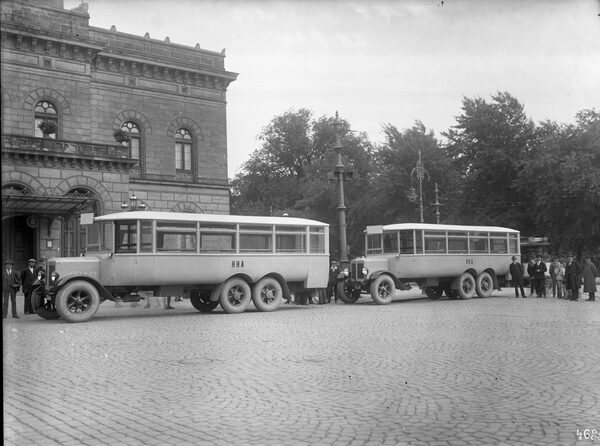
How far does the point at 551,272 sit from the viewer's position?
25109 millimetres

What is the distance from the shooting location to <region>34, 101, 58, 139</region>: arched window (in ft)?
102

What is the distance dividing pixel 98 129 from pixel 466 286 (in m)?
20.1

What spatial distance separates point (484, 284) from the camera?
24.8m

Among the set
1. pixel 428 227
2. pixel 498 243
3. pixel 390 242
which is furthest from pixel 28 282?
pixel 498 243

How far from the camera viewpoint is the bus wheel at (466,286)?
23.7m

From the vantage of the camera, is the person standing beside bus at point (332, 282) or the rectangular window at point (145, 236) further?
the person standing beside bus at point (332, 282)

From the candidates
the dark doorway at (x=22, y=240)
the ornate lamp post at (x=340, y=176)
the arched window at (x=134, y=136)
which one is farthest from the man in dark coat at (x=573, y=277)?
the arched window at (x=134, y=136)

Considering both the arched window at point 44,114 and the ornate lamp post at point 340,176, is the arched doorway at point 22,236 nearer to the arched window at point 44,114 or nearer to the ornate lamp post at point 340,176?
the arched window at point 44,114

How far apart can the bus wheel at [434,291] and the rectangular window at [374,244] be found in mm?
2538

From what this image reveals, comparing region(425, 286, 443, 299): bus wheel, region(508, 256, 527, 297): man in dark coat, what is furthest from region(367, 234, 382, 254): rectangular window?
region(508, 256, 527, 297): man in dark coat

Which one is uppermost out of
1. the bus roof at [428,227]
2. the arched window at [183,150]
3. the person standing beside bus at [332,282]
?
the arched window at [183,150]

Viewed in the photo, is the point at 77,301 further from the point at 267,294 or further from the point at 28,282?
the point at 267,294

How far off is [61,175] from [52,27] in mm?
6691

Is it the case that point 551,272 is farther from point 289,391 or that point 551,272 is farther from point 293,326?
point 289,391
